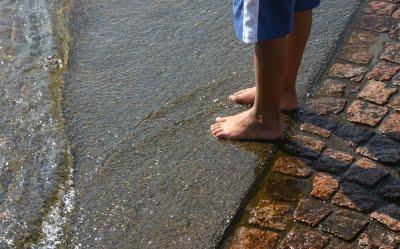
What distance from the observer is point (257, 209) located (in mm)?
3070

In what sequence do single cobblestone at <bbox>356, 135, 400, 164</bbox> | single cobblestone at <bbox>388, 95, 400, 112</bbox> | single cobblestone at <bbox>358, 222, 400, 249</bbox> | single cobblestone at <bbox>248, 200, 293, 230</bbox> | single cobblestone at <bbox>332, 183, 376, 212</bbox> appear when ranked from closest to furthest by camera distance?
single cobblestone at <bbox>358, 222, 400, 249</bbox>, single cobblestone at <bbox>248, 200, 293, 230</bbox>, single cobblestone at <bbox>332, 183, 376, 212</bbox>, single cobblestone at <bbox>356, 135, 400, 164</bbox>, single cobblestone at <bbox>388, 95, 400, 112</bbox>

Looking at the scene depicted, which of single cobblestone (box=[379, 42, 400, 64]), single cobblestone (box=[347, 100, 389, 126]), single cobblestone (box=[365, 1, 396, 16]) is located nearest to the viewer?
single cobblestone (box=[347, 100, 389, 126])

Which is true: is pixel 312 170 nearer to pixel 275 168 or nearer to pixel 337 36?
pixel 275 168

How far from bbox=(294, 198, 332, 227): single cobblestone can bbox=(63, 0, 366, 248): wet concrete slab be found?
260 millimetres

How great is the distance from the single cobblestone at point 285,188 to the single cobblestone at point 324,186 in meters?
0.04

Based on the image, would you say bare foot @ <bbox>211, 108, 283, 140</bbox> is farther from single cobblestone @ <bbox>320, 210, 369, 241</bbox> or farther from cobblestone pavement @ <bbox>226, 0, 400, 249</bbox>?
single cobblestone @ <bbox>320, 210, 369, 241</bbox>

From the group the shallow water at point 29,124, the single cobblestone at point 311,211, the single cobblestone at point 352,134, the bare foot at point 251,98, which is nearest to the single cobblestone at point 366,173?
the single cobblestone at point 352,134

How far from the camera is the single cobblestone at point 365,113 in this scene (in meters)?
3.63

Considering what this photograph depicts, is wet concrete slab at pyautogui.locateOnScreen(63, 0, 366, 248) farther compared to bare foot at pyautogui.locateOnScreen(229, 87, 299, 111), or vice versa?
bare foot at pyautogui.locateOnScreen(229, 87, 299, 111)

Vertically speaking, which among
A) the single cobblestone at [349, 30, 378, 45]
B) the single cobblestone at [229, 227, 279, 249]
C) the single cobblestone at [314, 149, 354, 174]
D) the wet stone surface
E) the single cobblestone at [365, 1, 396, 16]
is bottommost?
the single cobblestone at [229, 227, 279, 249]

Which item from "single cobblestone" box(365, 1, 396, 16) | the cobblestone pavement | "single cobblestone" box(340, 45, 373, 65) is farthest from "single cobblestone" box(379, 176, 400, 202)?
"single cobblestone" box(365, 1, 396, 16)

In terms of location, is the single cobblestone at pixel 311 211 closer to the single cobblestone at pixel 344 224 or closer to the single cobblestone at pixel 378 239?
the single cobblestone at pixel 344 224

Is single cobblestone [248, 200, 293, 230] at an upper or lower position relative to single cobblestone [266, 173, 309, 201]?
lower

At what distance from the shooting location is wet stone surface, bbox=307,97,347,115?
3.70 metres
